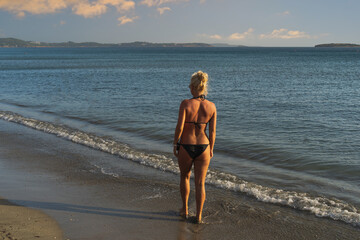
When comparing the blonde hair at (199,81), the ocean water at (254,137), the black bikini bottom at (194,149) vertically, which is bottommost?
the ocean water at (254,137)

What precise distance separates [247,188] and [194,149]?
2196 mm

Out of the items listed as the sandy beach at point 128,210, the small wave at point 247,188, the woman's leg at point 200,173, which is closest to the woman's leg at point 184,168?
the woman's leg at point 200,173

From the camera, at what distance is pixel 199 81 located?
446cm

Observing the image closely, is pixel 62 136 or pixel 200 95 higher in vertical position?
pixel 200 95

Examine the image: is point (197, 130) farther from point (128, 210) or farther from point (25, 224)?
point (25, 224)

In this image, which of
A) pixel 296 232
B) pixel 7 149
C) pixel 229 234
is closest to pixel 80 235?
pixel 229 234

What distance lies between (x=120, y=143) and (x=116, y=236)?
601 cm

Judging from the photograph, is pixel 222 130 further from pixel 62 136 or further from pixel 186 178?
pixel 186 178

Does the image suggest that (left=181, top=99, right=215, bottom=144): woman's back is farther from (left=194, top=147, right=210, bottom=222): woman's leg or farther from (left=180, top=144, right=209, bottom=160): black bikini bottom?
(left=194, top=147, right=210, bottom=222): woman's leg

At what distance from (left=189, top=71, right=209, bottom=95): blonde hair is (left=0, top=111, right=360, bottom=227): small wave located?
2.53 m

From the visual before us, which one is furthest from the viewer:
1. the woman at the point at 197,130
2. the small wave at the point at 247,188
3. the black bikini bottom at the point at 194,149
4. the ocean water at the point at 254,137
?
the ocean water at the point at 254,137

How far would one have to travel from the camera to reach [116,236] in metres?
4.47

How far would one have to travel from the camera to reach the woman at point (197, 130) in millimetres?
4555

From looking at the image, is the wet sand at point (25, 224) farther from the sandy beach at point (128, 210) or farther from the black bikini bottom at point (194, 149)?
the black bikini bottom at point (194, 149)
